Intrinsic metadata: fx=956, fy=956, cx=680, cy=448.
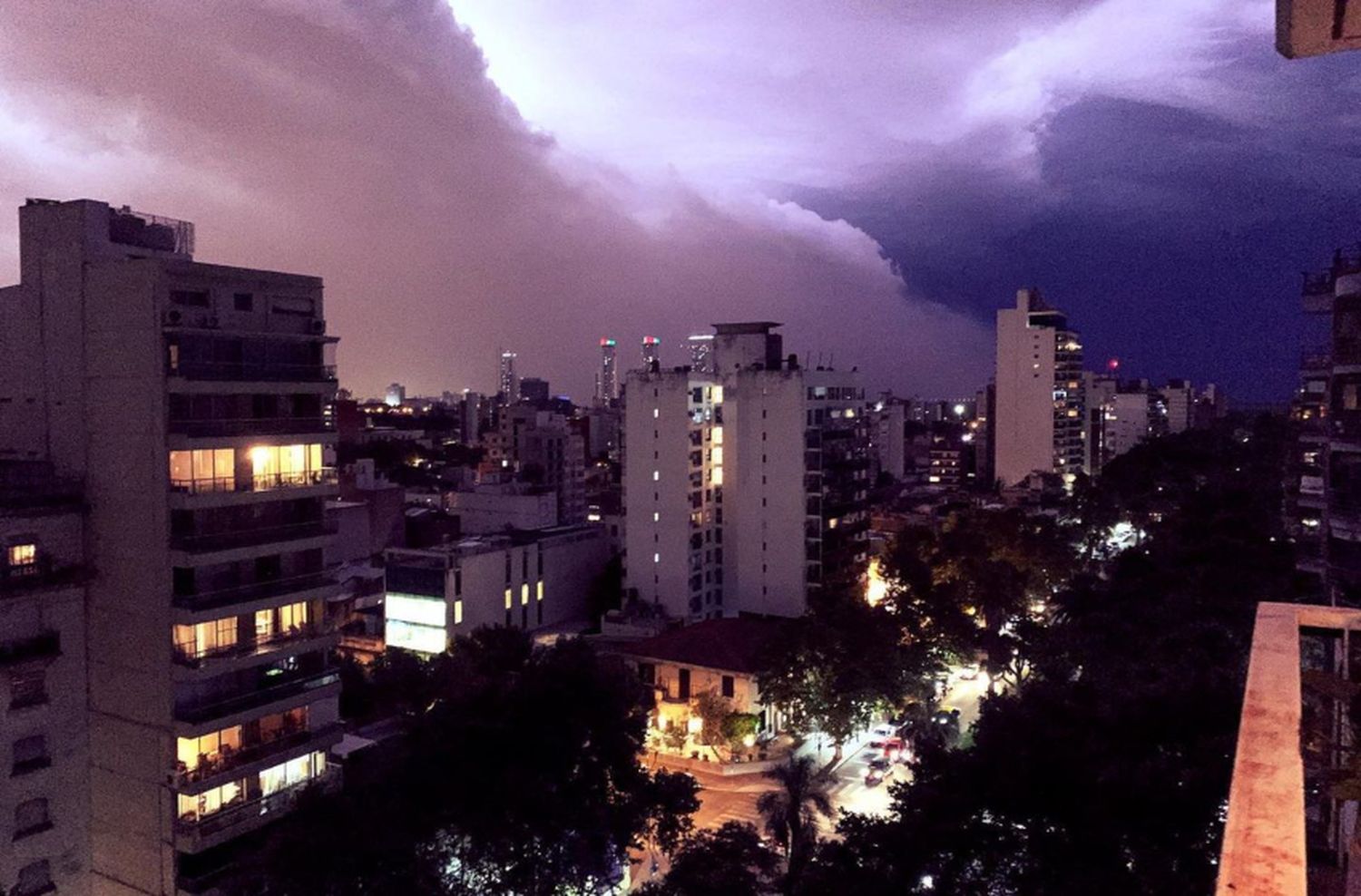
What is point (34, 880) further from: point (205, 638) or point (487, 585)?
point (487, 585)

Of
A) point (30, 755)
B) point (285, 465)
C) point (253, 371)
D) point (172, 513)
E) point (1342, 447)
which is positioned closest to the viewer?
point (30, 755)

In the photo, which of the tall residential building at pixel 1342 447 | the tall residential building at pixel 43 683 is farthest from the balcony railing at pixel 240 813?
the tall residential building at pixel 1342 447

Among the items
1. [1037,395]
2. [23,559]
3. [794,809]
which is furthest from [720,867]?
[1037,395]

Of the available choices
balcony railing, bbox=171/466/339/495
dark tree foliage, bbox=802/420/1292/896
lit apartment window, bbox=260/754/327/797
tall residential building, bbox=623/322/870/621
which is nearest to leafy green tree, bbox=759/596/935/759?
dark tree foliage, bbox=802/420/1292/896

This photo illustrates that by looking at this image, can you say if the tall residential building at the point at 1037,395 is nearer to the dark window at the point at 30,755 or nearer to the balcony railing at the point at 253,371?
the balcony railing at the point at 253,371

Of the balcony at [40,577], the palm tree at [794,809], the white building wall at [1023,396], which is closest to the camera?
the balcony at [40,577]

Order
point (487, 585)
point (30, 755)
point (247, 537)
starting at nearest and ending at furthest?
point (30, 755) < point (247, 537) < point (487, 585)

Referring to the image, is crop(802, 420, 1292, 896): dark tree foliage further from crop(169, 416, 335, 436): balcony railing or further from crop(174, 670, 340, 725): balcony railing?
crop(169, 416, 335, 436): balcony railing
